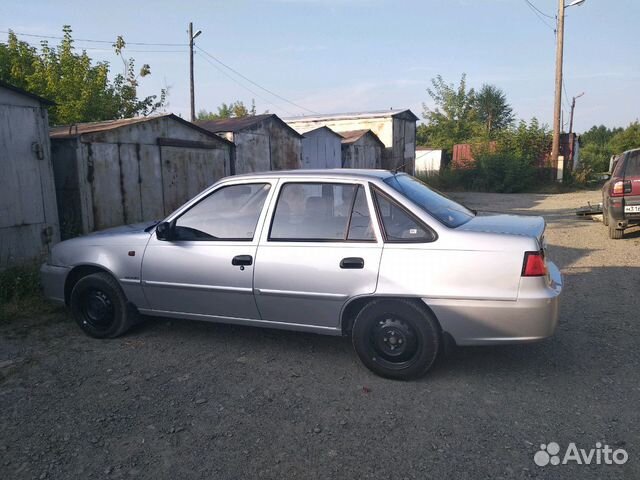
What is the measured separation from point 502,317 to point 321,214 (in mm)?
1571

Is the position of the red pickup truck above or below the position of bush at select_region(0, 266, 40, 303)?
above

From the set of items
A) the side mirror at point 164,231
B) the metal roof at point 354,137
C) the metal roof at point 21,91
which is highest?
the metal roof at point 354,137

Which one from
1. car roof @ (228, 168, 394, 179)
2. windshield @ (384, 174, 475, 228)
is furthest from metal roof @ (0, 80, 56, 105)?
windshield @ (384, 174, 475, 228)

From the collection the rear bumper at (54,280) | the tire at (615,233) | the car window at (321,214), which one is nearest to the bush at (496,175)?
the tire at (615,233)

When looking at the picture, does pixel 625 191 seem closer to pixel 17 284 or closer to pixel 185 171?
pixel 185 171

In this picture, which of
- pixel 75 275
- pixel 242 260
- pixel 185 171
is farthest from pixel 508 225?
pixel 185 171

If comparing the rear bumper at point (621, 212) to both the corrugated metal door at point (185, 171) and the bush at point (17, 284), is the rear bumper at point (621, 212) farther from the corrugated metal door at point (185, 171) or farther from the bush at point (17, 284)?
the bush at point (17, 284)

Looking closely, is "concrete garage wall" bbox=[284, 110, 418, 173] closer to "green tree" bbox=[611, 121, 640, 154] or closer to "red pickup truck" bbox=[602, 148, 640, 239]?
"red pickup truck" bbox=[602, 148, 640, 239]

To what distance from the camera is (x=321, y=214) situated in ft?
13.5

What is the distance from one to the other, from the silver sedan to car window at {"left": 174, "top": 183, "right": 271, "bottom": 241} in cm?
1

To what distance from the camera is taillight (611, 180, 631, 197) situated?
9297mm

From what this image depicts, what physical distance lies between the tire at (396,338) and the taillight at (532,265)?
0.72 m

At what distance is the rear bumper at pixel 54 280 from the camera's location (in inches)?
195

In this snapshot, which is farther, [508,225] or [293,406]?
[508,225]
